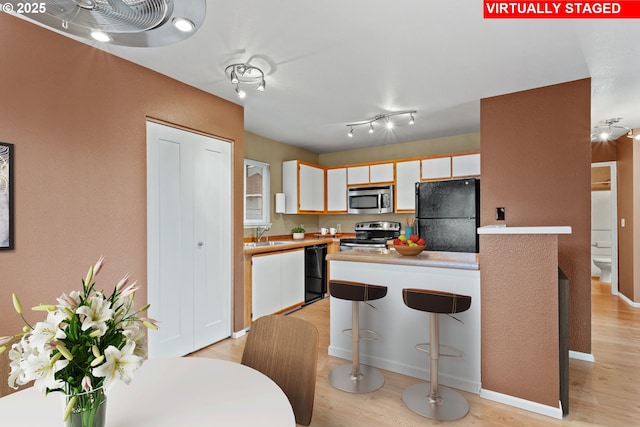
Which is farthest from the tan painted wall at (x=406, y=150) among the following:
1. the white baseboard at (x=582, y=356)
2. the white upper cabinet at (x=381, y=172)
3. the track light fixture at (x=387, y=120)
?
the white baseboard at (x=582, y=356)

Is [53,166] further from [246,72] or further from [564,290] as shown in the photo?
[564,290]

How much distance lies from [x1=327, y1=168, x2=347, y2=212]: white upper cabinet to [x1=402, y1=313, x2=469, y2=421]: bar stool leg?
342 cm

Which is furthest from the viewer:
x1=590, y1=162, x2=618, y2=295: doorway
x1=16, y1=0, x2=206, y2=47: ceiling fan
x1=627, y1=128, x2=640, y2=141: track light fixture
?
x1=590, y1=162, x2=618, y2=295: doorway

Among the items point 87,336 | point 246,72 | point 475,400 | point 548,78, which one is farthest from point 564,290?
point 246,72

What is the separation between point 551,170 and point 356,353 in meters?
2.40

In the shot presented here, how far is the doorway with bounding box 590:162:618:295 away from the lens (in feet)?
16.1

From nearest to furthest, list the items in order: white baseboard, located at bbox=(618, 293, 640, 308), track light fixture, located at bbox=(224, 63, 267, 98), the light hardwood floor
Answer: the light hardwood floor → track light fixture, located at bbox=(224, 63, 267, 98) → white baseboard, located at bbox=(618, 293, 640, 308)

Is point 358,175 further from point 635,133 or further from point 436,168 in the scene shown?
point 635,133

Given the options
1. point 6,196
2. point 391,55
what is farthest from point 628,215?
point 6,196

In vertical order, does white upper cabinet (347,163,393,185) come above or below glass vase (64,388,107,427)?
above

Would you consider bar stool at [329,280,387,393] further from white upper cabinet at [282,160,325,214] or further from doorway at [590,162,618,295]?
doorway at [590,162,618,295]

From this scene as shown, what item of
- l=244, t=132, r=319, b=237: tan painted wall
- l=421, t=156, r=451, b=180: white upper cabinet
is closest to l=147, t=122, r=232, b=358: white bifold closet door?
l=244, t=132, r=319, b=237: tan painted wall

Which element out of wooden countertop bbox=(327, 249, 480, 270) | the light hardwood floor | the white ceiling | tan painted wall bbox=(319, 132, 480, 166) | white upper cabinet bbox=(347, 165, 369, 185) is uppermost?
the white ceiling

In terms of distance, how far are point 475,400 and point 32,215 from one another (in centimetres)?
315
